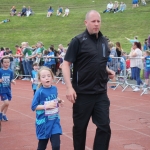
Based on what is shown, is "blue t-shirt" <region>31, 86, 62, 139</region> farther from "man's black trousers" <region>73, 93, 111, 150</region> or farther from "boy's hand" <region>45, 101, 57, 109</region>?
"man's black trousers" <region>73, 93, 111, 150</region>

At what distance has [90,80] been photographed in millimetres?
5879

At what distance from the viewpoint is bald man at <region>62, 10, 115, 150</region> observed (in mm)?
5836

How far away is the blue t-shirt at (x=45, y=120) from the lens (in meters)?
6.13

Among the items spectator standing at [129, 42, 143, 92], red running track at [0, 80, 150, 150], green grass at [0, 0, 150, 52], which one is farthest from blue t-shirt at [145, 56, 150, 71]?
green grass at [0, 0, 150, 52]

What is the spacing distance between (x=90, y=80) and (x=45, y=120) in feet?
2.90

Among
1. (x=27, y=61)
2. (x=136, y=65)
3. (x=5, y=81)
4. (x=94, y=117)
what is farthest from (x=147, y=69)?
(x=94, y=117)

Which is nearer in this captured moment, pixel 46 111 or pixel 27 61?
pixel 46 111

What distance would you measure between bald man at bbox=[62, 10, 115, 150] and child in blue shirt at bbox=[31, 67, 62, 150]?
1.07ft

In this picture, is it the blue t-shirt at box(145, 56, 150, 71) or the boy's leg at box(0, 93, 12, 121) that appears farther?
the blue t-shirt at box(145, 56, 150, 71)

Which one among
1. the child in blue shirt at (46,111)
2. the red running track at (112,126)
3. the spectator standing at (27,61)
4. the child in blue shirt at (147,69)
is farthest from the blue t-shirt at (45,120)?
the spectator standing at (27,61)

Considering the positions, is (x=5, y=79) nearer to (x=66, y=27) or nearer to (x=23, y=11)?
(x=66, y=27)

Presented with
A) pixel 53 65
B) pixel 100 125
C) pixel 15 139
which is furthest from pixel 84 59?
pixel 53 65

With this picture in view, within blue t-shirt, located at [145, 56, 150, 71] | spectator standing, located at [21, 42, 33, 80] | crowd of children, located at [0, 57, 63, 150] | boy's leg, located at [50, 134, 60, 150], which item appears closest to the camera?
boy's leg, located at [50, 134, 60, 150]

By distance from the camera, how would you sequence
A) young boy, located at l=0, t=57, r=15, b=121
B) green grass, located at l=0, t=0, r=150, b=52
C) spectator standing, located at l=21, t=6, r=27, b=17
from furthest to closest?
spectator standing, located at l=21, t=6, r=27, b=17
green grass, located at l=0, t=0, r=150, b=52
young boy, located at l=0, t=57, r=15, b=121
